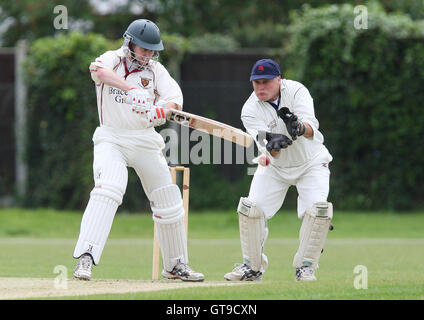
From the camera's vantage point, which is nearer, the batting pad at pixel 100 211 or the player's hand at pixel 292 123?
the batting pad at pixel 100 211

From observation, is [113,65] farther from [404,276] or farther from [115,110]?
[404,276]

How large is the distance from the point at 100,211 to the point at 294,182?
1.68m

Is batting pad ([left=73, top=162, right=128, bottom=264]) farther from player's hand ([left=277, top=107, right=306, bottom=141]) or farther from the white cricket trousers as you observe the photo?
player's hand ([left=277, top=107, right=306, bottom=141])

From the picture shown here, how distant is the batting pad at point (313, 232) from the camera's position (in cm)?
644

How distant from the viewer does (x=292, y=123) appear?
612 centimetres

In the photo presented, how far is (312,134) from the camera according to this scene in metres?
6.36

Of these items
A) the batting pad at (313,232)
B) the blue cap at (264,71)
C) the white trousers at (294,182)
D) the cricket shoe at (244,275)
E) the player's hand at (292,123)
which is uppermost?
the blue cap at (264,71)

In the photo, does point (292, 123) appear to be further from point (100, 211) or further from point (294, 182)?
point (100, 211)

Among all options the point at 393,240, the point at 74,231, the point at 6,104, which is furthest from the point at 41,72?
the point at 393,240

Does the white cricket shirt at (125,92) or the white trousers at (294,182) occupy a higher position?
the white cricket shirt at (125,92)

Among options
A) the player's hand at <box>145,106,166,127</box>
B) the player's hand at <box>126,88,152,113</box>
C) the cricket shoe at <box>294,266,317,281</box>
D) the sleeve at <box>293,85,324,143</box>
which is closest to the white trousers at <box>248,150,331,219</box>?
the sleeve at <box>293,85,324,143</box>

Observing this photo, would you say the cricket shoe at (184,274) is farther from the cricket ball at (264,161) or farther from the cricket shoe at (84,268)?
the cricket ball at (264,161)

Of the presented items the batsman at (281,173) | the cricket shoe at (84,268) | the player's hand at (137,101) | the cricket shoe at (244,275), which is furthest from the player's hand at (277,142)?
the cricket shoe at (84,268)
